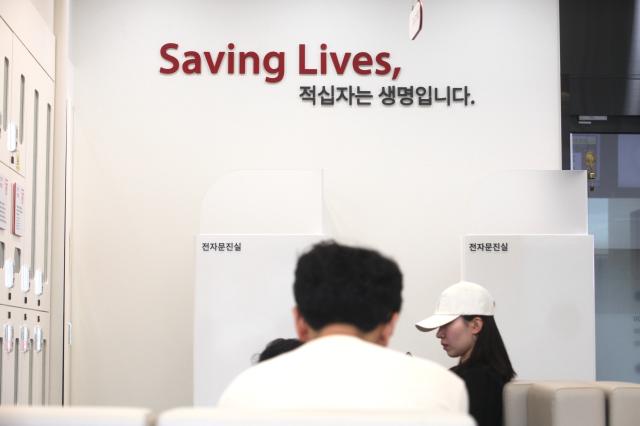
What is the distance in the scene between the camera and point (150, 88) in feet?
22.9

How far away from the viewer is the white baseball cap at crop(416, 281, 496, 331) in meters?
4.13

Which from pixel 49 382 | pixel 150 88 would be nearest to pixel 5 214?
pixel 49 382

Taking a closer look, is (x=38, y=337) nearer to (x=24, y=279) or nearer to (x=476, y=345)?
(x=24, y=279)

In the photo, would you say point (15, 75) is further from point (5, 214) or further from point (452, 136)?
point (452, 136)

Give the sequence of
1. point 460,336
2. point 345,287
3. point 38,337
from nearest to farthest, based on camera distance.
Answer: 1. point 345,287
2. point 460,336
3. point 38,337

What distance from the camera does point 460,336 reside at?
4.11 metres

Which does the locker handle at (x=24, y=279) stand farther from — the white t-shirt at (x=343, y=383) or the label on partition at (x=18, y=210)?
the white t-shirt at (x=343, y=383)

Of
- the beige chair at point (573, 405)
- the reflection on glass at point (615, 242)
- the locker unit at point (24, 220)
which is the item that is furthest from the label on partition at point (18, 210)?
the reflection on glass at point (615, 242)

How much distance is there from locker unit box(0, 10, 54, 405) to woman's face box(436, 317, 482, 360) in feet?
6.86

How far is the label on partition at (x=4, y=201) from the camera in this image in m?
4.70

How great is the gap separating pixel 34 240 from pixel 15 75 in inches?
36.9

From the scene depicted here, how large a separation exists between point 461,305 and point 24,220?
2.33 meters

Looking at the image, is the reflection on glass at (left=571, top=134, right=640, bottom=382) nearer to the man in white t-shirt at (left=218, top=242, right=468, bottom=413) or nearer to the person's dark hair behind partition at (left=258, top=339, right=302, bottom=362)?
the person's dark hair behind partition at (left=258, top=339, right=302, bottom=362)

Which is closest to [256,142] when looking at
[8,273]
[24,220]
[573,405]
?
[24,220]
